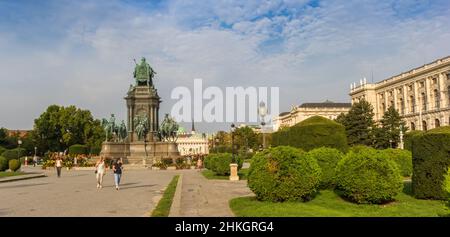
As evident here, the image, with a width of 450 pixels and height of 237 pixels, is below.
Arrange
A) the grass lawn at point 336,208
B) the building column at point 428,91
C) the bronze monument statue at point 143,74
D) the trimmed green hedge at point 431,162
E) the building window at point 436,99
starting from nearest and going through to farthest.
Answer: the grass lawn at point 336,208 < the trimmed green hedge at point 431,162 < the bronze monument statue at point 143,74 < the building window at point 436,99 < the building column at point 428,91

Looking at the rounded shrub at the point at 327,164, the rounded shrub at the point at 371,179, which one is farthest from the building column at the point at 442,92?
the rounded shrub at the point at 371,179

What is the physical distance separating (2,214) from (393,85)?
111 m

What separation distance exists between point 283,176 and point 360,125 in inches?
2293

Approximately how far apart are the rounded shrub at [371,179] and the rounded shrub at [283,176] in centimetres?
113

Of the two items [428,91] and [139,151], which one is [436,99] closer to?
[428,91]

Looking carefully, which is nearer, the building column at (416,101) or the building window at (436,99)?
the building window at (436,99)

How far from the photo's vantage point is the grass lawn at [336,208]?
1095 cm

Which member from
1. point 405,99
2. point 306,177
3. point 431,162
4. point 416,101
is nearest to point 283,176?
point 306,177

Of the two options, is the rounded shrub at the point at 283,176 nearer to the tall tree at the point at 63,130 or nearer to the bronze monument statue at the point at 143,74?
the bronze monument statue at the point at 143,74

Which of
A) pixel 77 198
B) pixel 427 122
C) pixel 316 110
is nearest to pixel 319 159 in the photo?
pixel 77 198

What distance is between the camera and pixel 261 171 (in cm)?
1334

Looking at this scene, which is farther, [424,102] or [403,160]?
[424,102]

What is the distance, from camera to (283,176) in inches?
518
